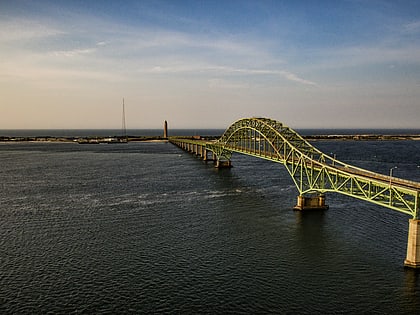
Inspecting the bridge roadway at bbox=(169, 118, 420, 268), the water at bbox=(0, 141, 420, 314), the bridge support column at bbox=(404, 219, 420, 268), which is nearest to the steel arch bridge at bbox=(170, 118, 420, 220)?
the bridge roadway at bbox=(169, 118, 420, 268)

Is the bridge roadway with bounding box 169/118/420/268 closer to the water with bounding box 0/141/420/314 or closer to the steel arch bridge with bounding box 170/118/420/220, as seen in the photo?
the steel arch bridge with bounding box 170/118/420/220

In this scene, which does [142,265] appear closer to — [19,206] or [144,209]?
[144,209]

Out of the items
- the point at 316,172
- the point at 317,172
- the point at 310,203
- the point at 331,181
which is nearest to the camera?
the point at 331,181

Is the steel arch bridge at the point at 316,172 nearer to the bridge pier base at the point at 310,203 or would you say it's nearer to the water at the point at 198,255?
the bridge pier base at the point at 310,203

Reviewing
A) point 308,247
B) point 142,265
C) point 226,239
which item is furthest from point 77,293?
point 308,247

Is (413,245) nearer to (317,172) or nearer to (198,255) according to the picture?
(198,255)

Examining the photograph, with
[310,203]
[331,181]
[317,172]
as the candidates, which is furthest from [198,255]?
[317,172]
